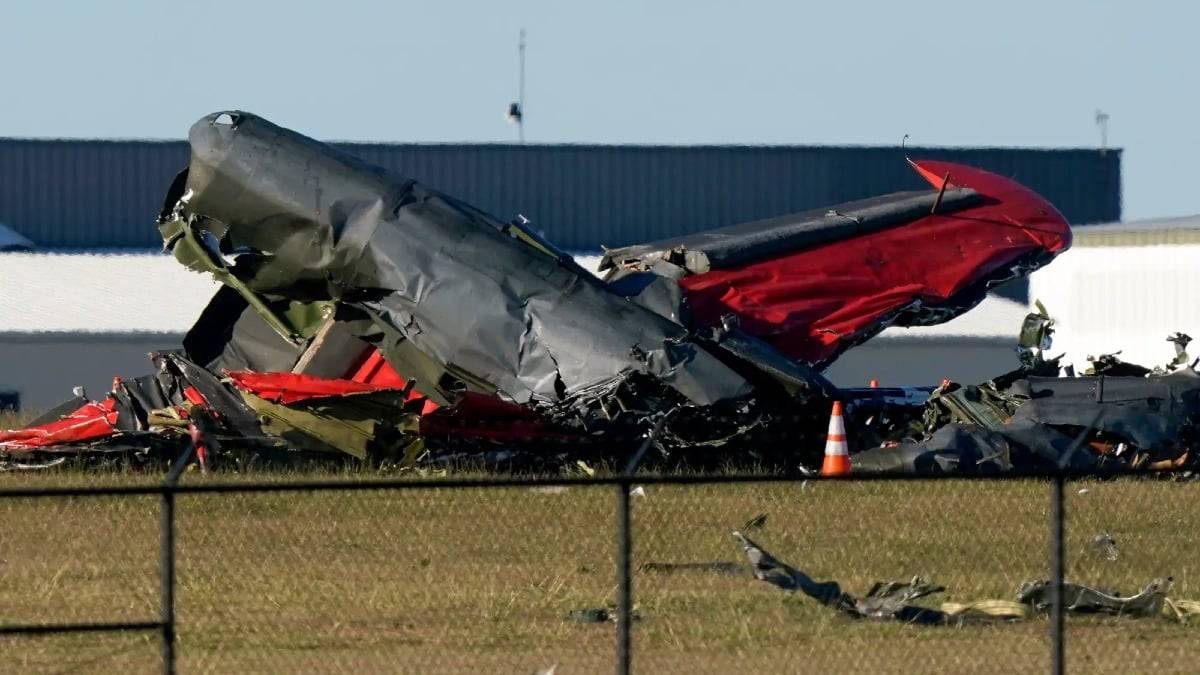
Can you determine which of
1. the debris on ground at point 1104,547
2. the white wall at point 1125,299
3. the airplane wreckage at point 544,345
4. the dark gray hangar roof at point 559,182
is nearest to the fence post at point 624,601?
the debris on ground at point 1104,547

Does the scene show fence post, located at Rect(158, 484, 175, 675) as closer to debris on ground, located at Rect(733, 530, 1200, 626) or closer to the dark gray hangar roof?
debris on ground, located at Rect(733, 530, 1200, 626)

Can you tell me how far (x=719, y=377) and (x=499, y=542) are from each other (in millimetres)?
3968

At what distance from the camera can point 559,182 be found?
49.9 m

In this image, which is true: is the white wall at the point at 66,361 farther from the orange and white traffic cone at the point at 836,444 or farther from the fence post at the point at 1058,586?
the fence post at the point at 1058,586

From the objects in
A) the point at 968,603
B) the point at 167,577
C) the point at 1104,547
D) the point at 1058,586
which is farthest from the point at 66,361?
the point at 1058,586

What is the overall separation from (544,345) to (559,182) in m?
31.8

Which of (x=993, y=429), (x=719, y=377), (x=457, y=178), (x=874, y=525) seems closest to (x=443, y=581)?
(x=874, y=525)

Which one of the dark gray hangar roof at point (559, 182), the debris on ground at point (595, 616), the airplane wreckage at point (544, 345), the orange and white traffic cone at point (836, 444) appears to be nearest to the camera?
the debris on ground at point (595, 616)

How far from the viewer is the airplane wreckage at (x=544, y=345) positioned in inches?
712

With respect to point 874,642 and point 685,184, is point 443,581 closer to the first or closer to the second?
point 874,642

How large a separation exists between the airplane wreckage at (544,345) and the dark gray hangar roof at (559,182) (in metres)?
27.5

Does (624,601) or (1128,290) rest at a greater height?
(1128,290)

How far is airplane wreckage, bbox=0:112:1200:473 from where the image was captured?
1809 cm

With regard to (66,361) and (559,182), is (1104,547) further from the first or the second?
(559,182)
